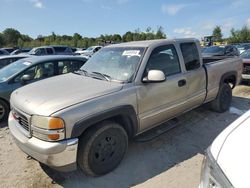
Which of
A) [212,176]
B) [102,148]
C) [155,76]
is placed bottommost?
[102,148]

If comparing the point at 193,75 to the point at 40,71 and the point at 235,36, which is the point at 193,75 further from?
the point at 235,36

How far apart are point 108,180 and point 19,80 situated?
3.73 metres

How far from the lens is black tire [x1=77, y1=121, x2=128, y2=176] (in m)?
3.04

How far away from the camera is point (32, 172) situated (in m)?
3.45

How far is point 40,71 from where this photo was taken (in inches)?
238

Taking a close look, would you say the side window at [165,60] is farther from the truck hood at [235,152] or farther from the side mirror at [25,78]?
the side mirror at [25,78]

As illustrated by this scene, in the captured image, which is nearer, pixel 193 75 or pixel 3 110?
pixel 193 75

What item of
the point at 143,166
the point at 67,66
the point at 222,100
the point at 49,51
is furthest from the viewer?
the point at 49,51

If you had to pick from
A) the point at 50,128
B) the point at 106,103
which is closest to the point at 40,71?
the point at 106,103

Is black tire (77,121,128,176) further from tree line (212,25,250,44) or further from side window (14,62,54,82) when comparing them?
tree line (212,25,250,44)

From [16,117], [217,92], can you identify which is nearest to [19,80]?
[16,117]

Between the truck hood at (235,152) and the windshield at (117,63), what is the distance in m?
1.92

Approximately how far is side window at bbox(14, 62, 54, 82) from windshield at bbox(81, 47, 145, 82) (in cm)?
221

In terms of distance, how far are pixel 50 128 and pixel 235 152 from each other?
6.48 feet
